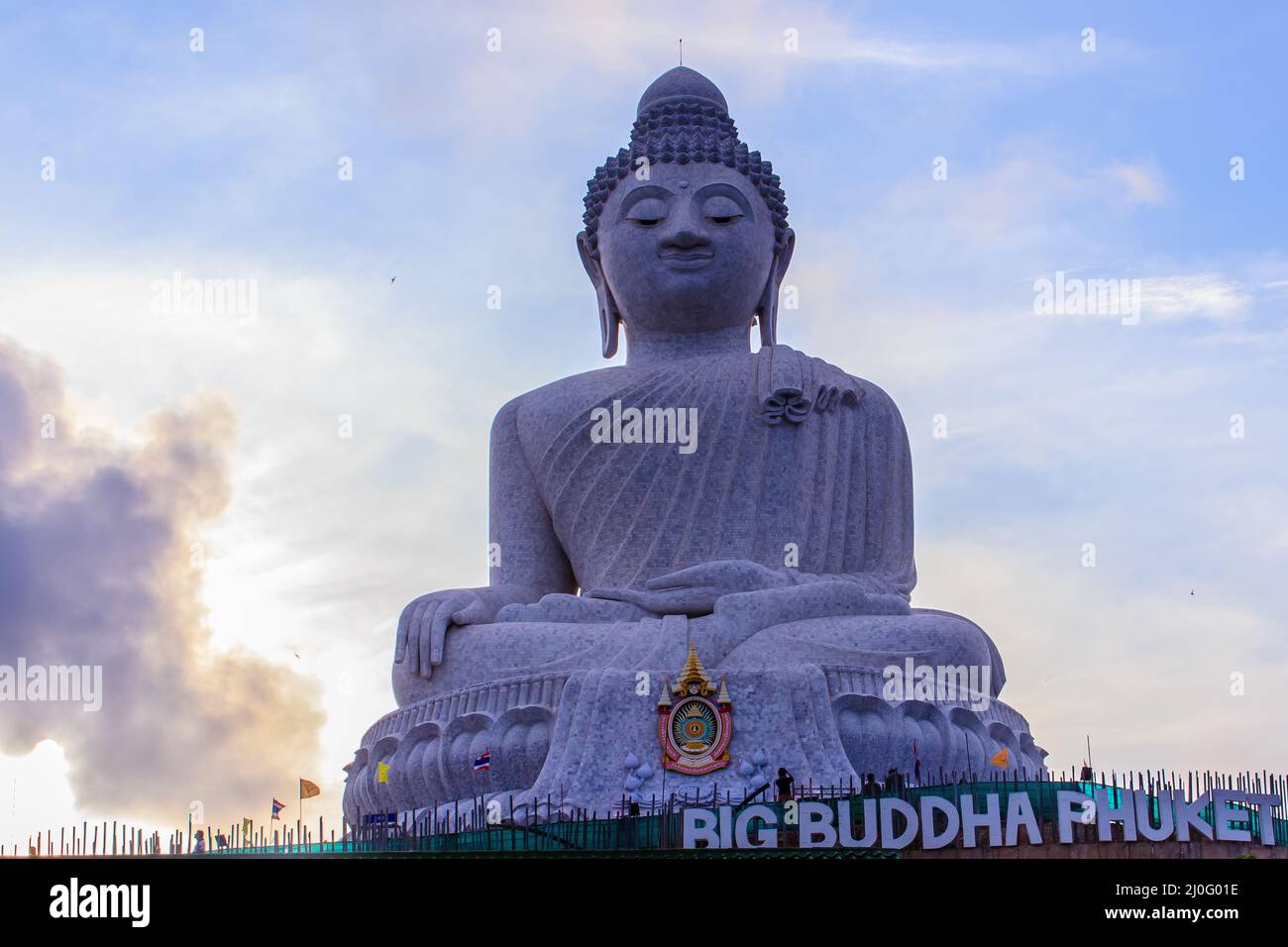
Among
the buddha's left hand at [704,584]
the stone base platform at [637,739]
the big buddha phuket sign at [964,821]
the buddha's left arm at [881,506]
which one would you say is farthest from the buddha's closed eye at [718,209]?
the big buddha phuket sign at [964,821]

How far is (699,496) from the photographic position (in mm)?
14930

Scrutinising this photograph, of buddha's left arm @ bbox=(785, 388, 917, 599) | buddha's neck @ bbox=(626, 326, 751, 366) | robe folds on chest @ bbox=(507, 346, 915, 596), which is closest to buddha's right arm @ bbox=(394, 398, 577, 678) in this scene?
robe folds on chest @ bbox=(507, 346, 915, 596)

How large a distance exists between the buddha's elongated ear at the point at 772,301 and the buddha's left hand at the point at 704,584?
2919mm

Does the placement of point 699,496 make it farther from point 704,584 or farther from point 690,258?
point 690,258

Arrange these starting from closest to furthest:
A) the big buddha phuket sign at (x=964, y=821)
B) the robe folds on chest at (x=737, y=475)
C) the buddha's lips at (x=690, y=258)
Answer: the big buddha phuket sign at (x=964, y=821) < the robe folds on chest at (x=737, y=475) < the buddha's lips at (x=690, y=258)

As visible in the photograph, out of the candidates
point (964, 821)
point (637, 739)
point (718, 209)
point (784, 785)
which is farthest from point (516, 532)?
point (964, 821)

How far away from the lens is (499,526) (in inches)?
623

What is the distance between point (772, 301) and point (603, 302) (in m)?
1.37

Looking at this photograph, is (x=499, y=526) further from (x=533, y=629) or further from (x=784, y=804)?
(x=784, y=804)

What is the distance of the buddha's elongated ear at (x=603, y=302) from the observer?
1638cm

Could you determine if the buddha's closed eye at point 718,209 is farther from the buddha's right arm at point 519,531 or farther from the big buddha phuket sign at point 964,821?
the big buddha phuket sign at point 964,821

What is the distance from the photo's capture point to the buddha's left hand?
13875mm

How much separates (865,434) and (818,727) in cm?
336

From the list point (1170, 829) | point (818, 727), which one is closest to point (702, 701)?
point (818, 727)
